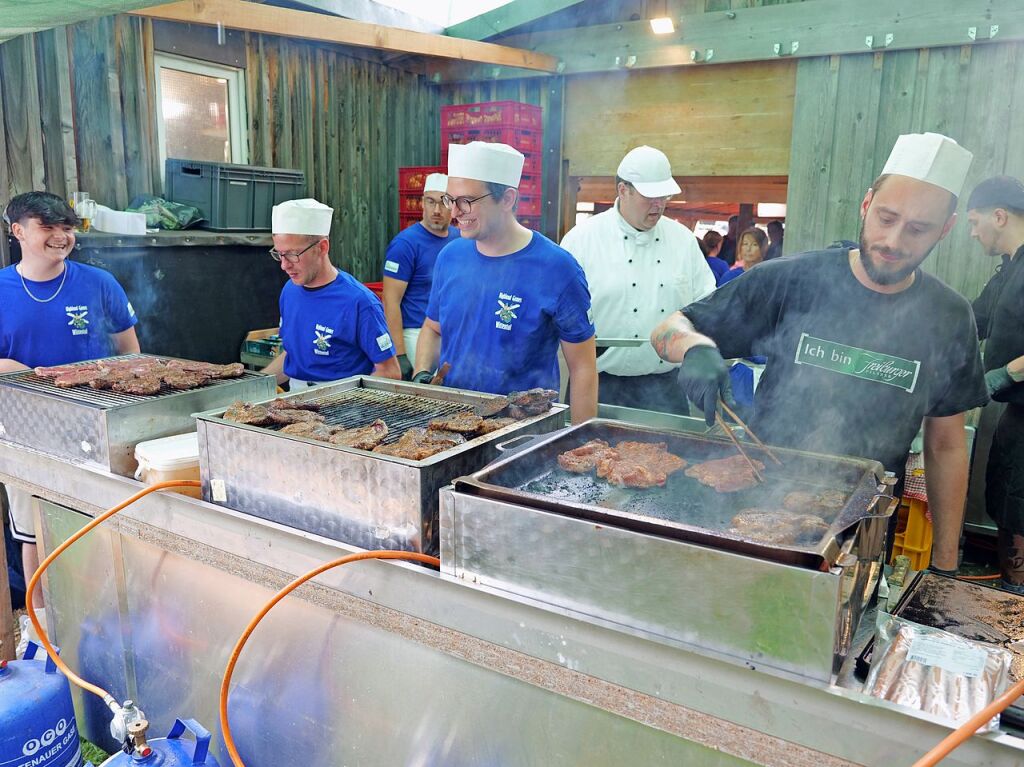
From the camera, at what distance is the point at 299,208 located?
3424 mm

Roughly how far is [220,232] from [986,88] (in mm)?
5650

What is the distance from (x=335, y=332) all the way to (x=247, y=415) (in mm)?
1444

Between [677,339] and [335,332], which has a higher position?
[677,339]

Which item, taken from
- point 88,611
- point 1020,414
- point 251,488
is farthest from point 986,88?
point 88,611

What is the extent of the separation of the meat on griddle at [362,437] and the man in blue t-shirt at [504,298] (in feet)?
3.14

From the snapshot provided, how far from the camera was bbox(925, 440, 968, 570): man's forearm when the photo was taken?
228cm

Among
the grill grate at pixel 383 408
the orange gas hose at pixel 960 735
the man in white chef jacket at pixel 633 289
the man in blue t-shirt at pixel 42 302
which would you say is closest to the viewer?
the orange gas hose at pixel 960 735

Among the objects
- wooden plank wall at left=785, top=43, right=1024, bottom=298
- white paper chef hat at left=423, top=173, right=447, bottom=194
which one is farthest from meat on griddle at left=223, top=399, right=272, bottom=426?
wooden plank wall at left=785, top=43, right=1024, bottom=298

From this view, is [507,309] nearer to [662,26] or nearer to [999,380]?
[999,380]

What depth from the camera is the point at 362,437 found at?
1.91 meters

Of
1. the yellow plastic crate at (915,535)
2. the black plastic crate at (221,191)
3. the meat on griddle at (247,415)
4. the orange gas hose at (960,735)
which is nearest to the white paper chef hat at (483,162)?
the meat on griddle at (247,415)

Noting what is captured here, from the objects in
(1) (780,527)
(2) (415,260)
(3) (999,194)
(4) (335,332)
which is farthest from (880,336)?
(2) (415,260)

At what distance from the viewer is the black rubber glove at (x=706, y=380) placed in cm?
187

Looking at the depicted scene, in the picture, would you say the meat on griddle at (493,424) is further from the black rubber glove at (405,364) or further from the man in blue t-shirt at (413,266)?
the black rubber glove at (405,364)
